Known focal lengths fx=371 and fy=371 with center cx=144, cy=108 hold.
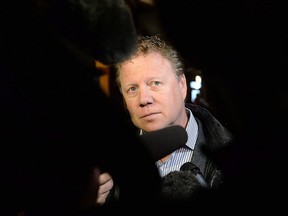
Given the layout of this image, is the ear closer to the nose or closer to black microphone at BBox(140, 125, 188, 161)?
the nose

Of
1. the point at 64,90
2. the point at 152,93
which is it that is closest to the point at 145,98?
the point at 152,93

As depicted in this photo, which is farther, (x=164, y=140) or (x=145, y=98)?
(x=145, y=98)

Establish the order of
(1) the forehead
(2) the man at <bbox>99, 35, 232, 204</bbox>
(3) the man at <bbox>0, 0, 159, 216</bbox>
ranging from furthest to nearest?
(1) the forehead < (2) the man at <bbox>99, 35, 232, 204</bbox> < (3) the man at <bbox>0, 0, 159, 216</bbox>

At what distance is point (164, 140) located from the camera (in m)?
0.80

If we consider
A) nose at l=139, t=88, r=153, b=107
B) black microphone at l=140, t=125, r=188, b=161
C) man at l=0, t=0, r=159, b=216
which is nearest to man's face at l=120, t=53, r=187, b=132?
nose at l=139, t=88, r=153, b=107

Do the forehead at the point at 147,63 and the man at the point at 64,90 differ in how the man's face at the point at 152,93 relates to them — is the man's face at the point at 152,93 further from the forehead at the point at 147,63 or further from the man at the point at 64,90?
the man at the point at 64,90

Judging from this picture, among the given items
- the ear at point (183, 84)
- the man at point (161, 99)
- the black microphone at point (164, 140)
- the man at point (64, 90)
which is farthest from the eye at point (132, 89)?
the man at point (64, 90)

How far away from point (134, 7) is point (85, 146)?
3094 millimetres

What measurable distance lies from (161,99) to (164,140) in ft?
3.57

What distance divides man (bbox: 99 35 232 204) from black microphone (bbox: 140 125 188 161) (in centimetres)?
90

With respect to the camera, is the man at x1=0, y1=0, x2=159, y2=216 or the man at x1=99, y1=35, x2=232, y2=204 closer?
the man at x1=0, y1=0, x2=159, y2=216

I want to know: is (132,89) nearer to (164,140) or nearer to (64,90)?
(164,140)

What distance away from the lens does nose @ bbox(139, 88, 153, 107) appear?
1857 millimetres

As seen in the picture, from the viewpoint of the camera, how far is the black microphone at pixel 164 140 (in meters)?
0.76
